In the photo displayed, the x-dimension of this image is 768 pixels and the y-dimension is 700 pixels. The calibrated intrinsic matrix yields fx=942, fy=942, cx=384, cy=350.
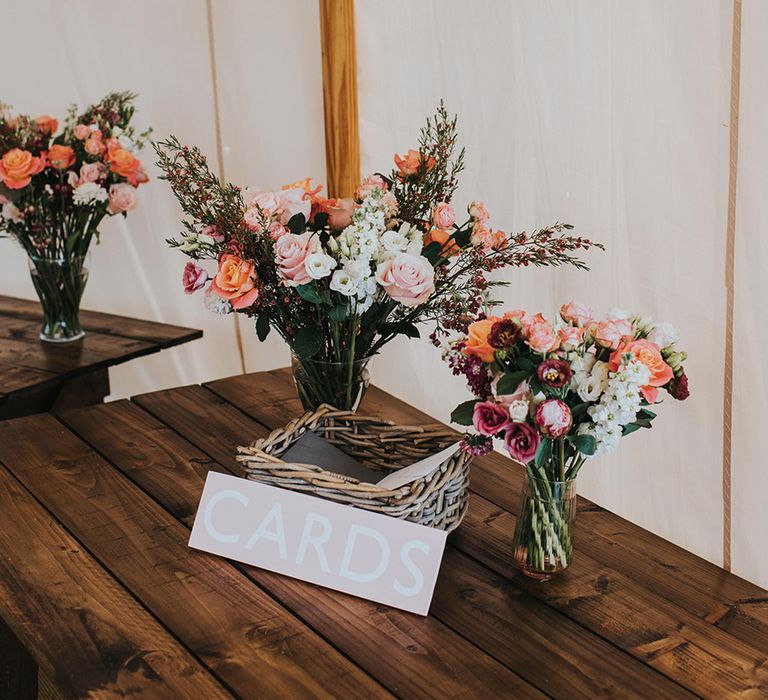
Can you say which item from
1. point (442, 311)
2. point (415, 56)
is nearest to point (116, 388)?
point (415, 56)

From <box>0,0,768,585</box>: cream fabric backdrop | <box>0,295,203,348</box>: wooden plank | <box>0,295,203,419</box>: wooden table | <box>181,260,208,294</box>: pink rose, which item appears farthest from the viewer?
<box>0,295,203,348</box>: wooden plank

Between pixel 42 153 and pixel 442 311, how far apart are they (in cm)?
107

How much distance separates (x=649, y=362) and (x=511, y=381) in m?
0.14

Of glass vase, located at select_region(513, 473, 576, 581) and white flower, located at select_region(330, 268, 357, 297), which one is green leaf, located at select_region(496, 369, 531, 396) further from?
white flower, located at select_region(330, 268, 357, 297)

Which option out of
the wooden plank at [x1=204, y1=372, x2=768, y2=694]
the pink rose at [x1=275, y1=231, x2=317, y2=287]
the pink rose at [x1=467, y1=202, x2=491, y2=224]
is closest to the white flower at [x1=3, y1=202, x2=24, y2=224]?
the pink rose at [x1=275, y1=231, x2=317, y2=287]

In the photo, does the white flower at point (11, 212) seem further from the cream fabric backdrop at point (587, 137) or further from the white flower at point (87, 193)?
the cream fabric backdrop at point (587, 137)

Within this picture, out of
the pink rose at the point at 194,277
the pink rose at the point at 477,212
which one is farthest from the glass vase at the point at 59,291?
the pink rose at the point at 477,212

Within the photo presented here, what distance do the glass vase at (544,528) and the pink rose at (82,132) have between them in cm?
133

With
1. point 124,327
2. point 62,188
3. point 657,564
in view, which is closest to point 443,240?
point 657,564

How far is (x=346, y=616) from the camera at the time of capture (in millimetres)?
1047

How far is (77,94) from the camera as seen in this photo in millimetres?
2576

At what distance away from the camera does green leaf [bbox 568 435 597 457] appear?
990 millimetres

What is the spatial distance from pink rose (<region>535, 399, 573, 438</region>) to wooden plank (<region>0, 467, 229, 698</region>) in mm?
415

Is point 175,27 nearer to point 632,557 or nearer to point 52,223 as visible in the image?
point 52,223
